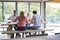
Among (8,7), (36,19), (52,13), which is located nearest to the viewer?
(36,19)

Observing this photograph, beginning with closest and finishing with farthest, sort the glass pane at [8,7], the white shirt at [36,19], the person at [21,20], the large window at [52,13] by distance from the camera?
the person at [21,20] < the white shirt at [36,19] < the glass pane at [8,7] < the large window at [52,13]

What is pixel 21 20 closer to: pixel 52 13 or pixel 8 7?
pixel 8 7

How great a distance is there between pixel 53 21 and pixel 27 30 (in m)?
3.69

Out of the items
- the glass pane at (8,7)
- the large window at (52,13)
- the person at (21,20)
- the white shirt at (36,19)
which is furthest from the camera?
the large window at (52,13)

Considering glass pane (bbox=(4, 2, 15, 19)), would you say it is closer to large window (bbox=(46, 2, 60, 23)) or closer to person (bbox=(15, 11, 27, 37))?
large window (bbox=(46, 2, 60, 23))

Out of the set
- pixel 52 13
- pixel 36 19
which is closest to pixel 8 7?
pixel 52 13

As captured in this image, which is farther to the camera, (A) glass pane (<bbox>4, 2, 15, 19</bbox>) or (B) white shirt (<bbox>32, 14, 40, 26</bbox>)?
(A) glass pane (<bbox>4, 2, 15, 19</bbox>)

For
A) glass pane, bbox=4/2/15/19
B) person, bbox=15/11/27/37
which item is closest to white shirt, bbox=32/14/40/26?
person, bbox=15/11/27/37

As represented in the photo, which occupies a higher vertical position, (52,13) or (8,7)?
(8,7)

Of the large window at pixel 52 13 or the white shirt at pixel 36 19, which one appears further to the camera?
the large window at pixel 52 13

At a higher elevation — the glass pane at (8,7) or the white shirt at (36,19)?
the glass pane at (8,7)

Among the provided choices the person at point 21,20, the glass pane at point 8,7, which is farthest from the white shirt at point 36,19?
the glass pane at point 8,7

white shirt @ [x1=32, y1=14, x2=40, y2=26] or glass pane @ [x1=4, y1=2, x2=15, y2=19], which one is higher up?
glass pane @ [x1=4, y1=2, x2=15, y2=19]

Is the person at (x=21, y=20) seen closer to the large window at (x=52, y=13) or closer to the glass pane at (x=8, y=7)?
the glass pane at (x=8, y=7)
